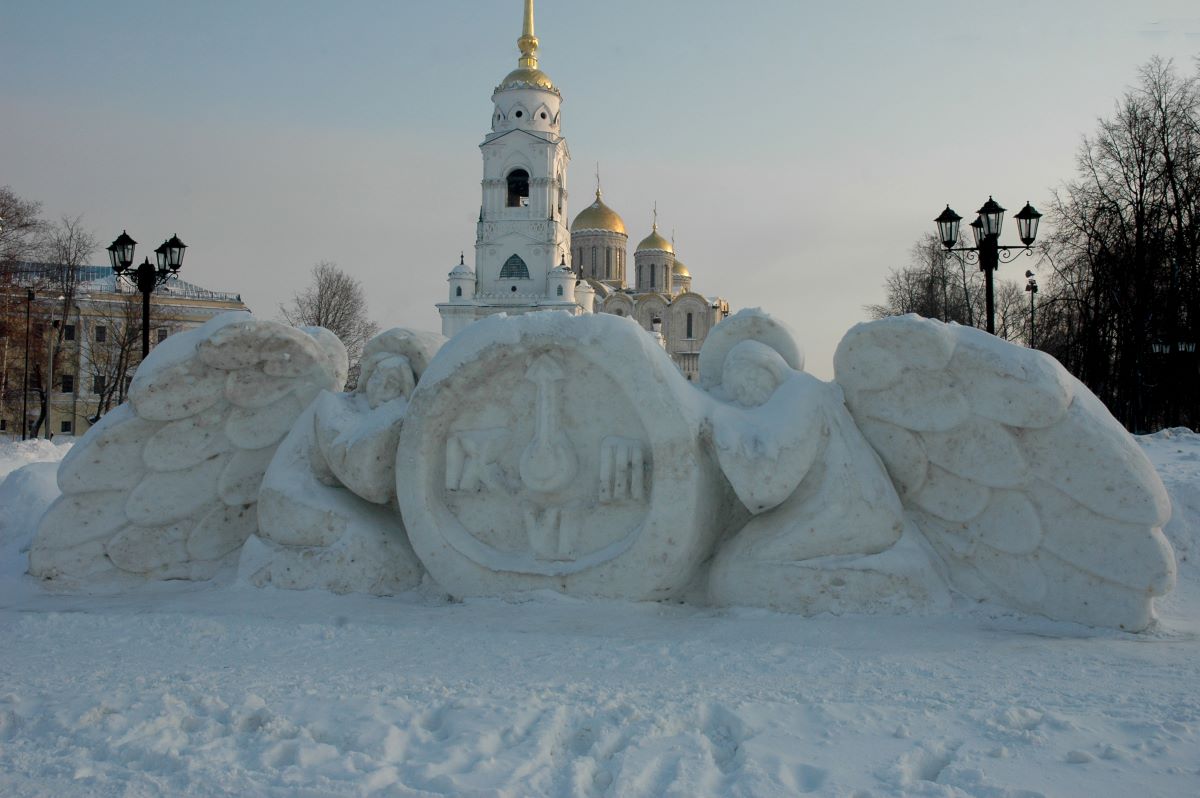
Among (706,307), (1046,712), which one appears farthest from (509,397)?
(706,307)

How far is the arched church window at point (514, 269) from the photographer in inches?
1623

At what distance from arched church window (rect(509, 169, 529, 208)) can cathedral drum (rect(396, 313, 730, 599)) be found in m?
37.8

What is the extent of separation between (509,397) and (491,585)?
95cm

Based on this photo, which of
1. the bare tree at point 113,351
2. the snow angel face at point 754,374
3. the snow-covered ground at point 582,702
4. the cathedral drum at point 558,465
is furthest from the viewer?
the bare tree at point 113,351

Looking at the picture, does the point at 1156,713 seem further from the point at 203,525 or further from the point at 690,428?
the point at 203,525

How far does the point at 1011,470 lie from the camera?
442cm

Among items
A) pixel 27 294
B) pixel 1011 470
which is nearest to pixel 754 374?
pixel 1011 470

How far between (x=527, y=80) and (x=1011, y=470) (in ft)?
130

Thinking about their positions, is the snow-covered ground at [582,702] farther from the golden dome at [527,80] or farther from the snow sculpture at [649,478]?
the golden dome at [527,80]

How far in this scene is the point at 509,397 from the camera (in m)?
4.87

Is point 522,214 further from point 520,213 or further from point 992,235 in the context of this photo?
point 992,235

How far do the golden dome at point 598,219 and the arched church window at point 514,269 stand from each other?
1071 centimetres

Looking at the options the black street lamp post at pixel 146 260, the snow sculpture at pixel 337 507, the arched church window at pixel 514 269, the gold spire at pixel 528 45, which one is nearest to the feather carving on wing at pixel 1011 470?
the snow sculpture at pixel 337 507

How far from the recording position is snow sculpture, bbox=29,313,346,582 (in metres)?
5.30
